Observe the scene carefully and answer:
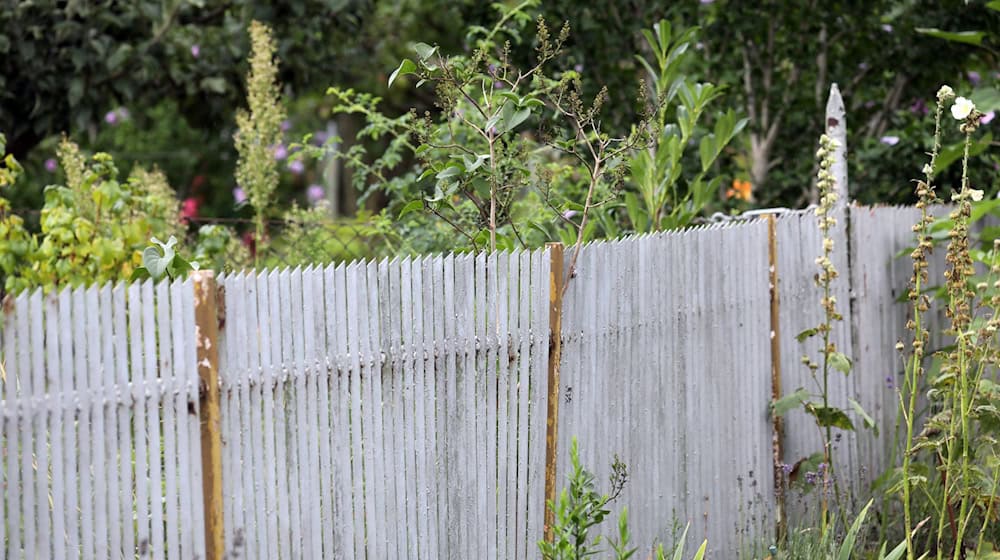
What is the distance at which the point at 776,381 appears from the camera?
4.67 meters

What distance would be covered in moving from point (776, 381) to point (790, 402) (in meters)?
0.24

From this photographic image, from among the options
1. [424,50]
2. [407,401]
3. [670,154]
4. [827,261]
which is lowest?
[407,401]

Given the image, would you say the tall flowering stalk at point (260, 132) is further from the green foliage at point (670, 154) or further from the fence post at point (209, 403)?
the fence post at point (209, 403)

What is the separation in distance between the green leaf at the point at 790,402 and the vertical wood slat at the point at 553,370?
49.0 inches

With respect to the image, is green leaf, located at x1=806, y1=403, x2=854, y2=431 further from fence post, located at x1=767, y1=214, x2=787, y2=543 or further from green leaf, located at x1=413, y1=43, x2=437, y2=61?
green leaf, located at x1=413, y1=43, x2=437, y2=61

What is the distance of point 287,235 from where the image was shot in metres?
5.78

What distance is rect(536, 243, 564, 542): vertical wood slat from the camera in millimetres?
3482

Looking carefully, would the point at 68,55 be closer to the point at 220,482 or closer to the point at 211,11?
the point at 211,11

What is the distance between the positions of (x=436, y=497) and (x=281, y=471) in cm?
55

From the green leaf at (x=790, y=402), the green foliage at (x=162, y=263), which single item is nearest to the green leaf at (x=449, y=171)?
the green foliage at (x=162, y=263)

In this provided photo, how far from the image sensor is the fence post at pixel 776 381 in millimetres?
4633

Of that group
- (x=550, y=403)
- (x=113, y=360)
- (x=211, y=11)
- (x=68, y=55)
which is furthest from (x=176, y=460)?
(x=211, y=11)

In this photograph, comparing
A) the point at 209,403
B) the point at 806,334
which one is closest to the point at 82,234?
the point at 209,403

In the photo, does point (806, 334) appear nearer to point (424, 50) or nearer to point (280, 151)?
point (424, 50)
